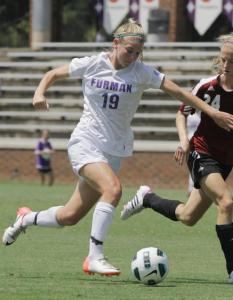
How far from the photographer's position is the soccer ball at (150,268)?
827cm

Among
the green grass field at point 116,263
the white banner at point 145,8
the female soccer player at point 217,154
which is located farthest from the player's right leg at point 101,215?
the white banner at point 145,8

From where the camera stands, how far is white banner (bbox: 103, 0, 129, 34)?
109 feet

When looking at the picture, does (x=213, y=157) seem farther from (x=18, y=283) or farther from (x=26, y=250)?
(x=26, y=250)

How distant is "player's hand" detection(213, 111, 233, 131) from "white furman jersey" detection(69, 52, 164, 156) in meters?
0.57

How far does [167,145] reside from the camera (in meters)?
30.3

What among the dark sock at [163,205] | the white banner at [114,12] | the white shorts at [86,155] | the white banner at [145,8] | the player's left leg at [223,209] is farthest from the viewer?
the white banner at [114,12]

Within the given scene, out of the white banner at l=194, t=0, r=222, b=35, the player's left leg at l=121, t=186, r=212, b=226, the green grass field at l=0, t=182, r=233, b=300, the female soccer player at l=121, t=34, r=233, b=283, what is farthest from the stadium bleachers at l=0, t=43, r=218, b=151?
the female soccer player at l=121, t=34, r=233, b=283

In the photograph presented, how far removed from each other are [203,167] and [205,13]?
78.6 ft

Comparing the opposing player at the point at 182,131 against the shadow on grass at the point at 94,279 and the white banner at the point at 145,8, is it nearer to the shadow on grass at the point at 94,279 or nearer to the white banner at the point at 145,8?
the shadow on grass at the point at 94,279

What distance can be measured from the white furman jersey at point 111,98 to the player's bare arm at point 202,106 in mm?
104

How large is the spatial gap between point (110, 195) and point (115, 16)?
25229 mm

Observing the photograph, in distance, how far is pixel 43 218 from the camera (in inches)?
366

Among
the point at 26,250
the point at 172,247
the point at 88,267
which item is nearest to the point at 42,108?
the point at 88,267

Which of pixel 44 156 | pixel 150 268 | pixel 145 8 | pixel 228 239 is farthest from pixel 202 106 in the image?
pixel 145 8
